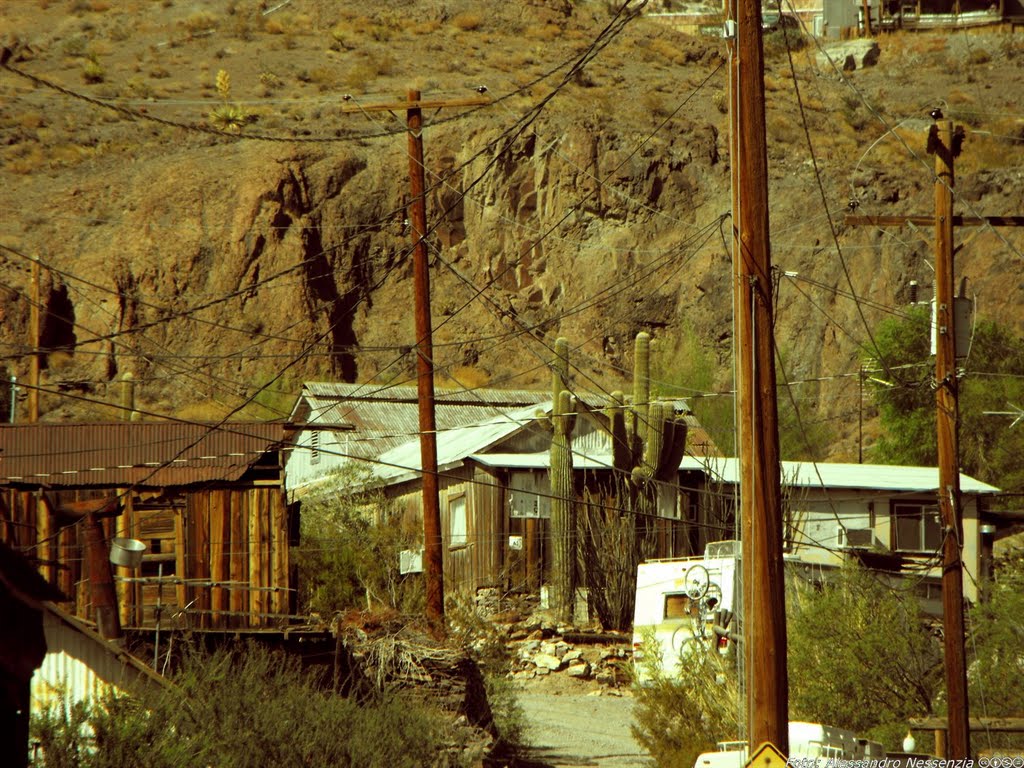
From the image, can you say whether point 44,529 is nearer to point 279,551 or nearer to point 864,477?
point 279,551

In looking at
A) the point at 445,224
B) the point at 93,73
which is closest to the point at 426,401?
the point at 445,224

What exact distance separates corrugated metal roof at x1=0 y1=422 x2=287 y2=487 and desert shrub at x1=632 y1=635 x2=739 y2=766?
6.26 meters

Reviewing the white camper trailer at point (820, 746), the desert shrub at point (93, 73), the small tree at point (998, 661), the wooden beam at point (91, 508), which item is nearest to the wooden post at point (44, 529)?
the wooden beam at point (91, 508)

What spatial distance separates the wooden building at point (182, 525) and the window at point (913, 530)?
17.5m

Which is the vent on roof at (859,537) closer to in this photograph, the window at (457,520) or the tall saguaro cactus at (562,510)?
the tall saguaro cactus at (562,510)

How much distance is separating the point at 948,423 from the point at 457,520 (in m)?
18.3

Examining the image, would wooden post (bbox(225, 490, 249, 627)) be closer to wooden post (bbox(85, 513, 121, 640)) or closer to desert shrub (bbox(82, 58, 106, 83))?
wooden post (bbox(85, 513, 121, 640))

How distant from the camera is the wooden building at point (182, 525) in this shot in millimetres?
18516

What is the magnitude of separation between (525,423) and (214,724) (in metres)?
21.2

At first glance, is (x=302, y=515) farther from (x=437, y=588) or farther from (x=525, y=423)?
(x=437, y=588)

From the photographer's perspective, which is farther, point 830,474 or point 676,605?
point 830,474

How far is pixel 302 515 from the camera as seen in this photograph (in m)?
30.4

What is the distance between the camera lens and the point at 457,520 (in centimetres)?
3388

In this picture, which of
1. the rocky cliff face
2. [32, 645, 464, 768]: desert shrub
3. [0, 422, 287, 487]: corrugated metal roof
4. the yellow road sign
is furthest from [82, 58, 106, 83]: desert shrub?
the yellow road sign
